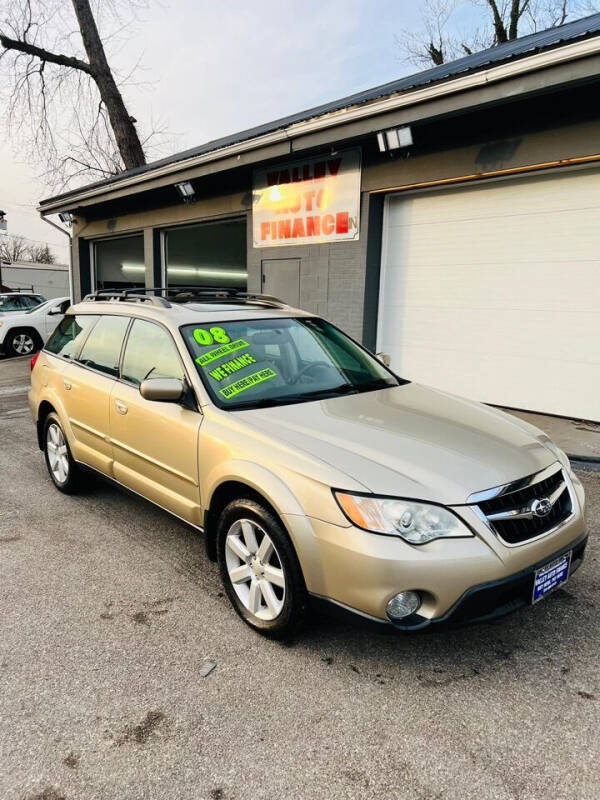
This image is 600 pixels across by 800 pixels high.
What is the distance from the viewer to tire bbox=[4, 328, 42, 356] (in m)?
Result: 14.8

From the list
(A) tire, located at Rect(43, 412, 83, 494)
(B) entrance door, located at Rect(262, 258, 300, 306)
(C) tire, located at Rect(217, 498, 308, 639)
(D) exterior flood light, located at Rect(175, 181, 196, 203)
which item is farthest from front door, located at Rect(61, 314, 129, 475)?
(D) exterior flood light, located at Rect(175, 181, 196, 203)

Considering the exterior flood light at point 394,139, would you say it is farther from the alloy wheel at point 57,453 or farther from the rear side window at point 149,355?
the alloy wheel at point 57,453

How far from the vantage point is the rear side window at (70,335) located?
4.47 m

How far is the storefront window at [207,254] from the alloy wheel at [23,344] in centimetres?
433

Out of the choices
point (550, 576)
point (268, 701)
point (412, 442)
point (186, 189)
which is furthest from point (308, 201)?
point (268, 701)

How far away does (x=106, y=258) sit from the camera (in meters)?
A: 16.2

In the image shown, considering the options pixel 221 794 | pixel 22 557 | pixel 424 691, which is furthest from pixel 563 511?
pixel 22 557

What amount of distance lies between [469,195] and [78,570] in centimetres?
633

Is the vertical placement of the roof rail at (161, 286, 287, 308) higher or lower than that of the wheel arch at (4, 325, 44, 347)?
higher

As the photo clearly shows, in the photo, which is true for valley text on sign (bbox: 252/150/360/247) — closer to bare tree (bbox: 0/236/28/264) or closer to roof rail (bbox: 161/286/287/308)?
roof rail (bbox: 161/286/287/308)

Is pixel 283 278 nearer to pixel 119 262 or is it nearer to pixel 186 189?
pixel 186 189

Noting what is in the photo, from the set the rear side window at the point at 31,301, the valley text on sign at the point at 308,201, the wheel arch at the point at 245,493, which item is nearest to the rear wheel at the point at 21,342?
the rear side window at the point at 31,301

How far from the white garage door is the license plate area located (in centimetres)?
459

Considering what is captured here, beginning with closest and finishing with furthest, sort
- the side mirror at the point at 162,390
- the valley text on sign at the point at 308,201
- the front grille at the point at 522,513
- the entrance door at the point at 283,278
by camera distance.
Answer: the front grille at the point at 522,513 → the side mirror at the point at 162,390 → the valley text on sign at the point at 308,201 → the entrance door at the point at 283,278
